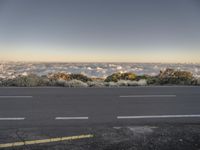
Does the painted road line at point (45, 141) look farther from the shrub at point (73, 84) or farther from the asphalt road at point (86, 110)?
the shrub at point (73, 84)

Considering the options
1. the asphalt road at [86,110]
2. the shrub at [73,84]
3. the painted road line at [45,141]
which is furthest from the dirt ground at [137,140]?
the shrub at [73,84]

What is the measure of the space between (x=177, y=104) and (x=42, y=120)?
530cm

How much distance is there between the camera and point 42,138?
18.8 ft

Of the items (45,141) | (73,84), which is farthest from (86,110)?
(73,84)

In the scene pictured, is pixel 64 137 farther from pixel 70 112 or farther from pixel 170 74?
pixel 170 74

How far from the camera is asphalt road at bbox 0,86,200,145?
702 centimetres

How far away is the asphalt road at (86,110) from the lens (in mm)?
7023

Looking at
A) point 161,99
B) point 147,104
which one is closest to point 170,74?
point 161,99

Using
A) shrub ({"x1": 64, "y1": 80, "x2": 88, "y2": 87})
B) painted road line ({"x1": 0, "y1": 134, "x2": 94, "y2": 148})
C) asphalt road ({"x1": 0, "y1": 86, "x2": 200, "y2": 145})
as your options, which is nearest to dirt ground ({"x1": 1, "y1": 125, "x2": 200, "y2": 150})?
painted road line ({"x1": 0, "y1": 134, "x2": 94, "y2": 148})

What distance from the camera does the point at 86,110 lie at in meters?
8.74

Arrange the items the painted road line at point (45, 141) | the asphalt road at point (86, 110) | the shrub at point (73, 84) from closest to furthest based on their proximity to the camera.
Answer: the painted road line at point (45, 141) → the asphalt road at point (86, 110) → the shrub at point (73, 84)

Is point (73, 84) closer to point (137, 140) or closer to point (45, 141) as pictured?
point (45, 141)

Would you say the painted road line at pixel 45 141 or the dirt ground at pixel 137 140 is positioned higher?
the painted road line at pixel 45 141

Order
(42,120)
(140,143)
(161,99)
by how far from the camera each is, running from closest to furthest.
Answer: (140,143) < (42,120) < (161,99)
